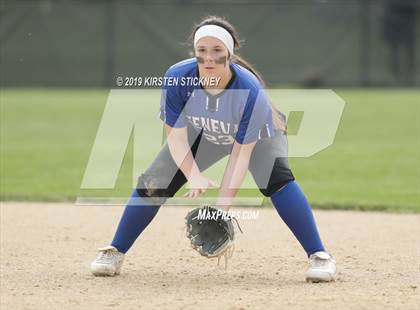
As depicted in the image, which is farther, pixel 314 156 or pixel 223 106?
pixel 314 156

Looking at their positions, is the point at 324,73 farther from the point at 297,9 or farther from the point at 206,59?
the point at 206,59

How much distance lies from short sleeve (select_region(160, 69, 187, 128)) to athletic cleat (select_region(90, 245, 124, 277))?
3.44ft

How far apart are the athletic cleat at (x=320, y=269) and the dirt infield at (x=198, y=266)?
69 millimetres

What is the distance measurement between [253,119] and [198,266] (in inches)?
58.0

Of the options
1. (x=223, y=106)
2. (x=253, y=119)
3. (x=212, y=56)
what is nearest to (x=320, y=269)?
(x=253, y=119)

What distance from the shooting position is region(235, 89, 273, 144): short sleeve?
223 inches

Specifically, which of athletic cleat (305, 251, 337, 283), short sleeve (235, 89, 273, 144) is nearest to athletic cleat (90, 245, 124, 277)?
short sleeve (235, 89, 273, 144)

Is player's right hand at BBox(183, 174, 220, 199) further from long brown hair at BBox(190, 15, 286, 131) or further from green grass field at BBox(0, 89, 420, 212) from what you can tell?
green grass field at BBox(0, 89, 420, 212)

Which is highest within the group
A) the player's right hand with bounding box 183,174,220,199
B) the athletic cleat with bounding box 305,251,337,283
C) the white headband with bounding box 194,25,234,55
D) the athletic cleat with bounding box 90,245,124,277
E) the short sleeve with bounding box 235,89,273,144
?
the white headband with bounding box 194,25,234,55

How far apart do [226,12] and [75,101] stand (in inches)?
272

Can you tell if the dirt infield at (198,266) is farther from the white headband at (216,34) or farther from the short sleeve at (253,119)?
the white headband at (216,34)

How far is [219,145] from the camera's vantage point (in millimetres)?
6090

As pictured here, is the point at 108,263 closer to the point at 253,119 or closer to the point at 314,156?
the point at 253,119

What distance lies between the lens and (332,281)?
585 cm
